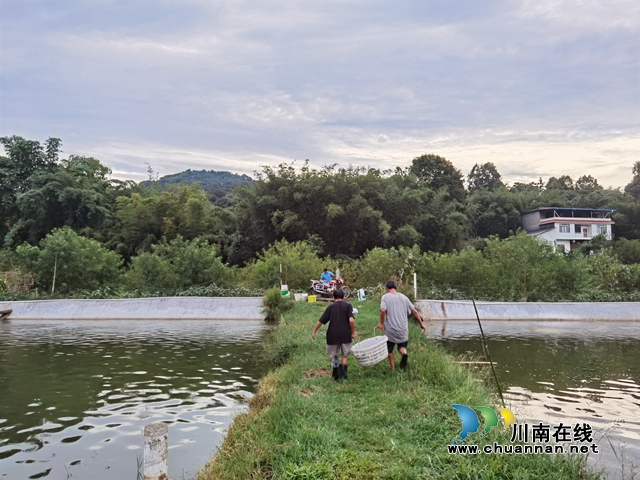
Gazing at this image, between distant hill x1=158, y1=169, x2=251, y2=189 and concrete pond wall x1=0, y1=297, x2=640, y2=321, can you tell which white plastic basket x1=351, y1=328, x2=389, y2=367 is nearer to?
concrete pond wall x1=0, y1=297, x2=640, y2=321

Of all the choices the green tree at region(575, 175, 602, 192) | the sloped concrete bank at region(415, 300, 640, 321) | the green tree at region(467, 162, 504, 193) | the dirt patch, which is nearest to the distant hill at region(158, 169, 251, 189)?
the green tree at region(467, 162, 504, 193)

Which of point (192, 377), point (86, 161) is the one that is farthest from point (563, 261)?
point (86, 161)

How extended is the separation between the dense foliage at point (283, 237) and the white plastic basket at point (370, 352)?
61.5ft

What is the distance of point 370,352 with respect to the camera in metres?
7.43

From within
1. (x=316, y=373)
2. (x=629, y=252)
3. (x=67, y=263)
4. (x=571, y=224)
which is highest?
(x=571, y=224)

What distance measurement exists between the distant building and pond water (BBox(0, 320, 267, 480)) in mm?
42436

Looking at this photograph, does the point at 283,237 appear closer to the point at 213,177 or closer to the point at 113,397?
the point at 113,397

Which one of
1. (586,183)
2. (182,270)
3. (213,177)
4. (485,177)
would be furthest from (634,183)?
(213,177)

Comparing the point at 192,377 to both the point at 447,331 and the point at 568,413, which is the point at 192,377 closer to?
the point at 568,413

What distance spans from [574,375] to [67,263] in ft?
90.8

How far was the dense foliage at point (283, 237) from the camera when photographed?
88.9 feet

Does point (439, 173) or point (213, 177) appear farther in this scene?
point (213, 177)

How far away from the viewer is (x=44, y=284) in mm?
29172

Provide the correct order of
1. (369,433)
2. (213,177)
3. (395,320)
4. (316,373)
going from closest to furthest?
1. (369,433)
2. (395,320)
3. (316,373)
4. (213,177)
